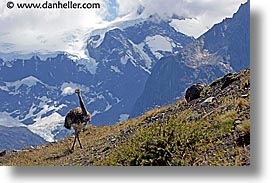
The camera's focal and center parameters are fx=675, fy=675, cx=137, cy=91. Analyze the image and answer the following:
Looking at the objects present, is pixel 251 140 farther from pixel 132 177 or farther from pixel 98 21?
pixel 98 21

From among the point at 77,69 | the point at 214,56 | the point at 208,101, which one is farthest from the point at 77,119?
the point at 214,56

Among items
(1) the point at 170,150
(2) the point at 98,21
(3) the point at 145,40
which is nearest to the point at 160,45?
(3) the point at 145,40

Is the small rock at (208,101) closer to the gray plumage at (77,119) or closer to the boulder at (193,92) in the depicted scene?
the boulder at (193,92)

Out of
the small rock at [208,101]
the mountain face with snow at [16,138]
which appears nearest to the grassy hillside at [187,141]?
the small rock at [208,101]

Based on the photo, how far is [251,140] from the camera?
5934 mm

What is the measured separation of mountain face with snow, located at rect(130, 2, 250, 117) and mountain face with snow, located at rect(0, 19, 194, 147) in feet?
0.73

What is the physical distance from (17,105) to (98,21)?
4.03 ft

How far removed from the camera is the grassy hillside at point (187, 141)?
6.00 meters

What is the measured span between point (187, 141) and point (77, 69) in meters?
1.54

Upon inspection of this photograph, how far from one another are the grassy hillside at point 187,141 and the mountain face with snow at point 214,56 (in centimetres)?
29

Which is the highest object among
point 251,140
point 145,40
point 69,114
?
point 145,40

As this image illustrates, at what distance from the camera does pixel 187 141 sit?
239 inches

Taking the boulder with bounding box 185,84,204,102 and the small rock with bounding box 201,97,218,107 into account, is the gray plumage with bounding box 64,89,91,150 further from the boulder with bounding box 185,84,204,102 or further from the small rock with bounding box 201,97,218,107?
the small rock with bounding box 201,97,218,107

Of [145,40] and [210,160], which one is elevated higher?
[145,40]
